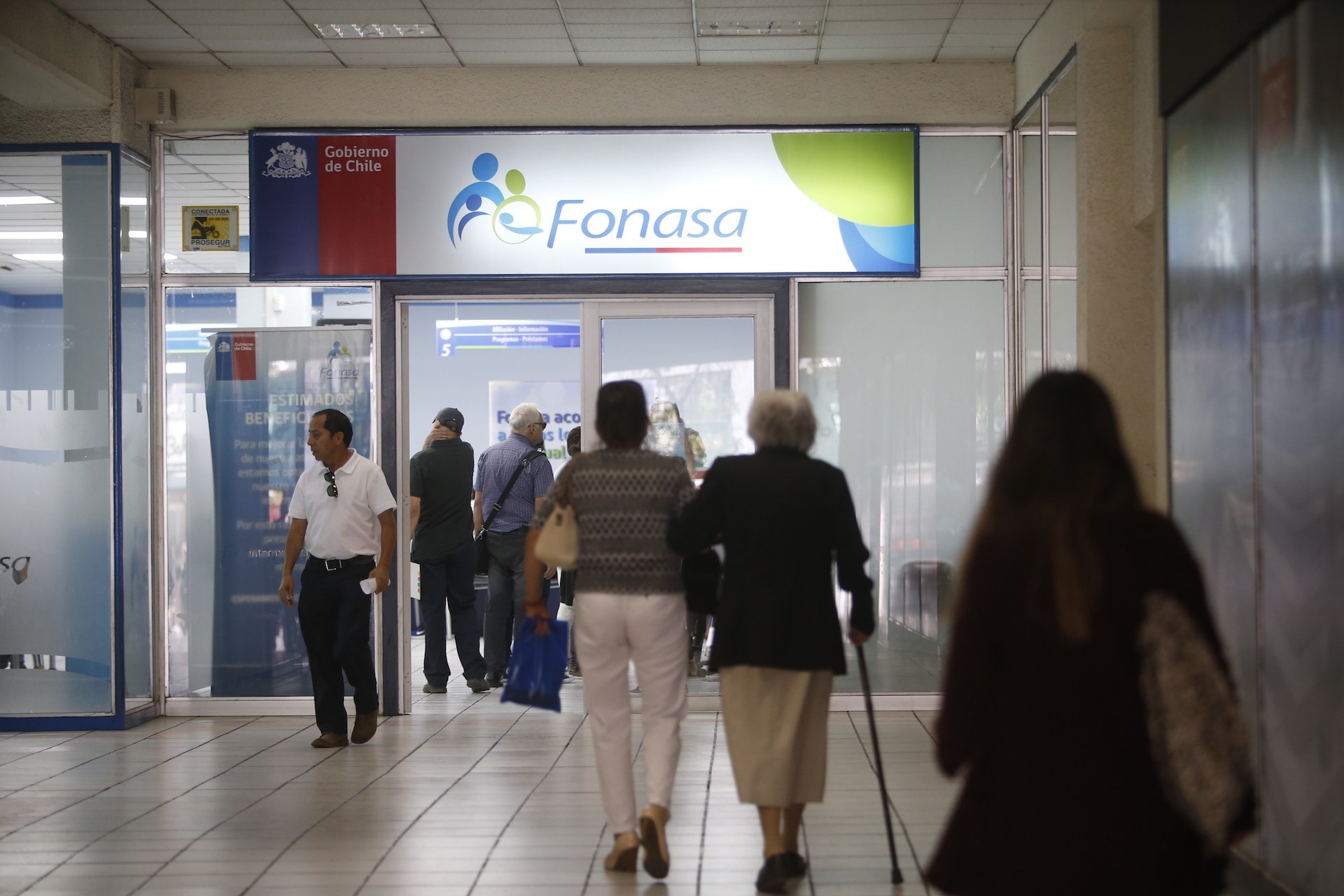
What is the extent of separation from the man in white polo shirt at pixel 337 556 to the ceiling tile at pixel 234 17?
189cm

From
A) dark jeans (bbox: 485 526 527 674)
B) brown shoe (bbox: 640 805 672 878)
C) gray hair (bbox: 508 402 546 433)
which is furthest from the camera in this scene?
gray hair (bbox: 508 402 546 433)

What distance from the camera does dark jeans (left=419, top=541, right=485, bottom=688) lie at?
768 centimetres

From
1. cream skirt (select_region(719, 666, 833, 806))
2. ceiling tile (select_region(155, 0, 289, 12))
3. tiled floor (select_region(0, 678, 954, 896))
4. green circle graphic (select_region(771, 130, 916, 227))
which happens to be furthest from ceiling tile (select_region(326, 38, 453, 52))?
cream skirt (select_region(719, 666, 833, 806))

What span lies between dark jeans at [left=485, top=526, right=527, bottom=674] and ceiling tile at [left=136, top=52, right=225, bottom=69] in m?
3.02

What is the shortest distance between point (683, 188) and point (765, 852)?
406cm

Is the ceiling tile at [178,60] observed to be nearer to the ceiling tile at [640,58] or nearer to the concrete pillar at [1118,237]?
the ceiling tile at [640,58]

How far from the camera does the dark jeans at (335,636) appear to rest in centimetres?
595

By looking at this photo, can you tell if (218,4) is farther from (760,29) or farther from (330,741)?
(330,741)

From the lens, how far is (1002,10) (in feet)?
20.4

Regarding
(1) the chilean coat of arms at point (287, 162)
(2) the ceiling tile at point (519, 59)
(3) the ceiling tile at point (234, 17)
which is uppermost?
(3) the ceiling tile at point (234, 17)

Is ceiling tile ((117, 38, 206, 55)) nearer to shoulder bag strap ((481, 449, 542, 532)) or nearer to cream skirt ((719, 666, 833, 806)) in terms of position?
shoulder bag strap ((481, 449, 542, 532))

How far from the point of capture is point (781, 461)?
3758mm

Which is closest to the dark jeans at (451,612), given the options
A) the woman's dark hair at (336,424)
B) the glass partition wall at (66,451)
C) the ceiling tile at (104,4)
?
the glass partition wall at (66,451)

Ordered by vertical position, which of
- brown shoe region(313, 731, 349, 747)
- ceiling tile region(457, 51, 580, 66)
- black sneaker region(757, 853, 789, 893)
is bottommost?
brown shoe region(313, 731, 349, 747)
